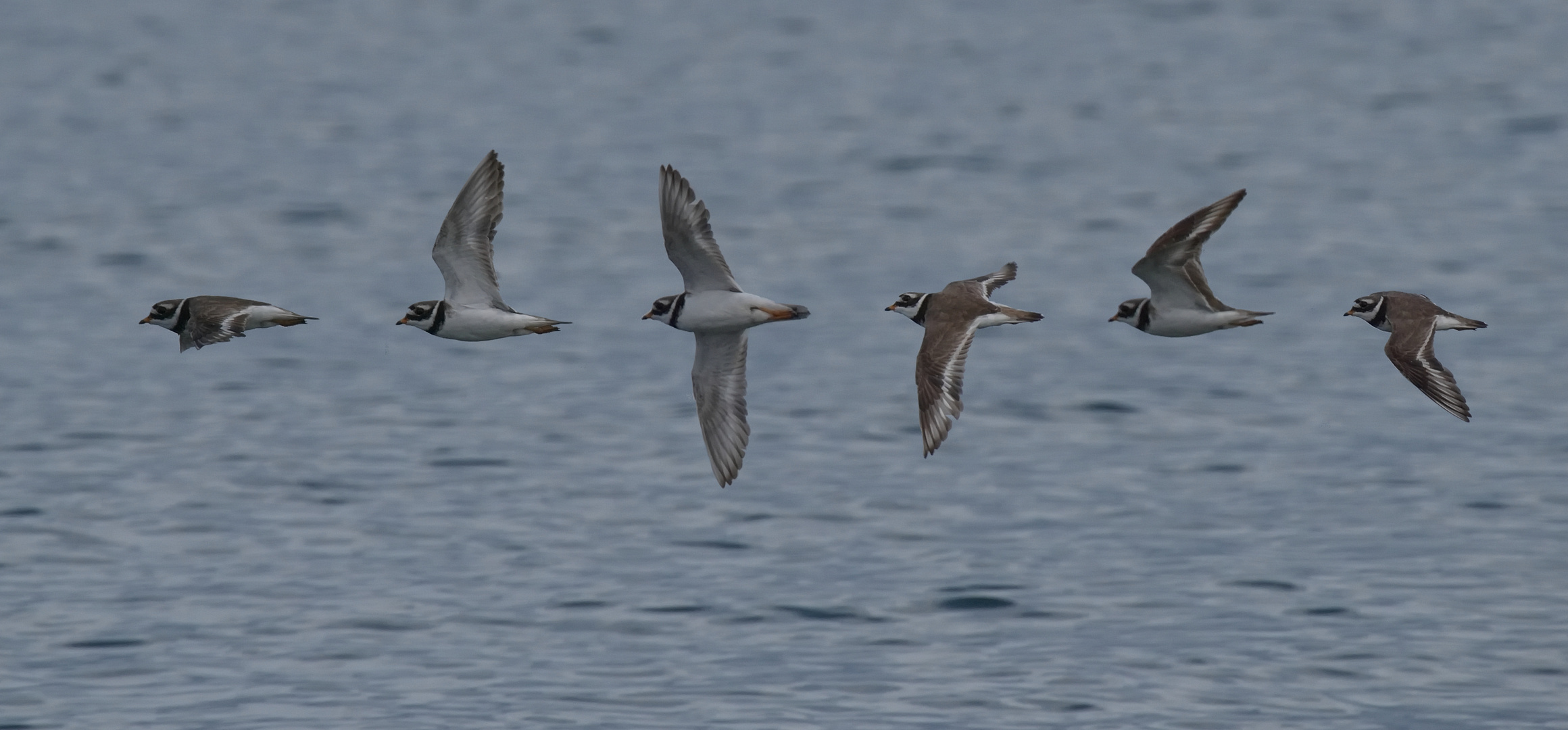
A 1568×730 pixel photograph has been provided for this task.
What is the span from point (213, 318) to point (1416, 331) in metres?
9.88

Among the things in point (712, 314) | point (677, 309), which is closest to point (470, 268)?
point (677, 309)

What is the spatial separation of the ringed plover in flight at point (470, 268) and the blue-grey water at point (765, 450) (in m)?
9.23

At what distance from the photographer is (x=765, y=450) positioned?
3791 centimetres

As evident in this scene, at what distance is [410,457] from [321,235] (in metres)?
21.4

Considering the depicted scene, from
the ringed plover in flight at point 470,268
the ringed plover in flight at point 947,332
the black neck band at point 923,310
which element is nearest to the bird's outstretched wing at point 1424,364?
the ringed plover in flight at point 947,332

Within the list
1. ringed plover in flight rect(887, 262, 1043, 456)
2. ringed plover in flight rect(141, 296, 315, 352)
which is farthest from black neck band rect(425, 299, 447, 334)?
ringed plover in flight rect(887, 262, 1043, 456)

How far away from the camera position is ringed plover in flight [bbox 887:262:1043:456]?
57.9ft

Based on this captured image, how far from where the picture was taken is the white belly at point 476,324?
17.8 m

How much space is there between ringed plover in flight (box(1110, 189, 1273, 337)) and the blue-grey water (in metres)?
8.34

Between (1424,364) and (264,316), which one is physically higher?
(264,316)

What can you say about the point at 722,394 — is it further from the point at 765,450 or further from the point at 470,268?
the point at 765,450

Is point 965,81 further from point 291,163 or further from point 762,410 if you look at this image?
A: point 762,410

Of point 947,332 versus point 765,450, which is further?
point 765,450

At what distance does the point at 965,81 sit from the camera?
273 ft
